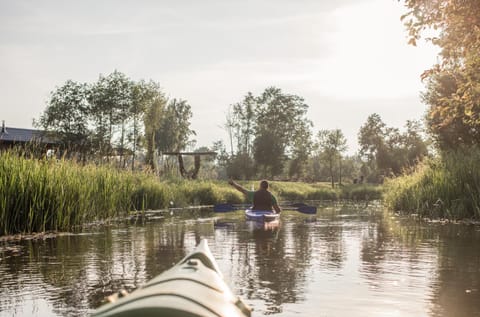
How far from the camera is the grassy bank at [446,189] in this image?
687 inches

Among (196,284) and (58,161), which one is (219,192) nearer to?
(58,161)

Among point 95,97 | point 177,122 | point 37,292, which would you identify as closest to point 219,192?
point 95,97

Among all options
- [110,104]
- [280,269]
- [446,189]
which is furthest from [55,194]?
[110,104]

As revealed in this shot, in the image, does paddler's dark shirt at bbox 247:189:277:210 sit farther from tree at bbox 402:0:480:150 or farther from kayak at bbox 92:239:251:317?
kayak at bbox 92:239:251:317

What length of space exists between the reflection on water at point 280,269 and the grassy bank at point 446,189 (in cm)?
305

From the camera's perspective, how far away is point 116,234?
13.5 meters

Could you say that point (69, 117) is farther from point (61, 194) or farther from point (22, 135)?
point (61, 194)

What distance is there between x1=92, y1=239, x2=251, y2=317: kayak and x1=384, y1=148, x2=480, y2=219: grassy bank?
1500 cm

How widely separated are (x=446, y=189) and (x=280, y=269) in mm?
11833

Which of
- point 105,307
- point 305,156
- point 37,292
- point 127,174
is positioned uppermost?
point 305,156

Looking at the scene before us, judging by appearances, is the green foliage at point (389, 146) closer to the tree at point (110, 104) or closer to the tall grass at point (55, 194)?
the tree at point (110, 104)

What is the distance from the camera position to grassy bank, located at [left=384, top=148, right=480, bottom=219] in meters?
17.4

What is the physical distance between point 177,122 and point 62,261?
79558 mm

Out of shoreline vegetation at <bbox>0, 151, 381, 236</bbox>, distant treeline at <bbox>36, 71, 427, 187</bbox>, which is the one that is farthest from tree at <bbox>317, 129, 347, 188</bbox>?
shoreline vegetation at <bbox>0, 151, 381, 236</bbox>
